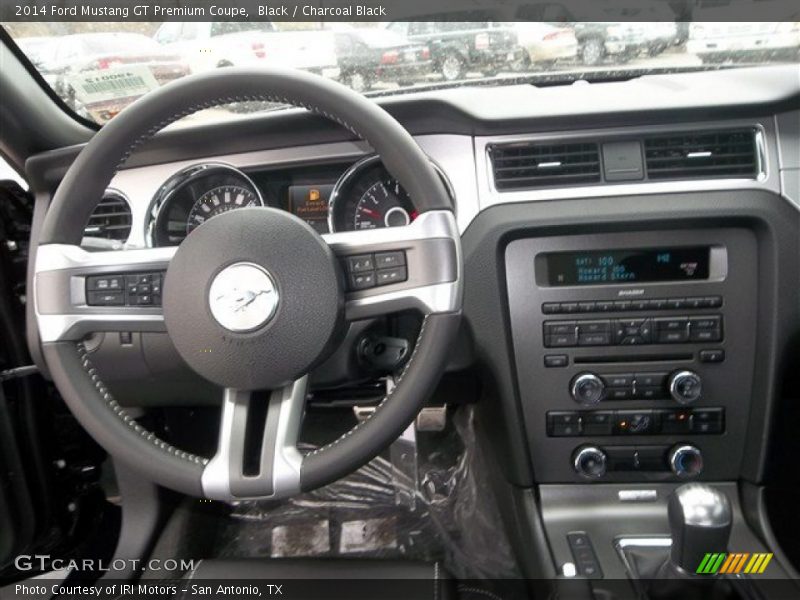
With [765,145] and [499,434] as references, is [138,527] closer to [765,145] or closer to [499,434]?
[499,434]

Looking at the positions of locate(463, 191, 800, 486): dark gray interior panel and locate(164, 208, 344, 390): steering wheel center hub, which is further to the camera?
locate(463, 191, 800, 486): dark gray interior panel

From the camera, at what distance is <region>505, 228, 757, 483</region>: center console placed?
1.48m

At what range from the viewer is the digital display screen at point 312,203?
1527mm

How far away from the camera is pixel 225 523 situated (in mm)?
2027

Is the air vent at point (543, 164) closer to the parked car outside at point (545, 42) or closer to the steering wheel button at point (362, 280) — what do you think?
the parked car outside at point (545, 42)

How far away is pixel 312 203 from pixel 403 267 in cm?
55

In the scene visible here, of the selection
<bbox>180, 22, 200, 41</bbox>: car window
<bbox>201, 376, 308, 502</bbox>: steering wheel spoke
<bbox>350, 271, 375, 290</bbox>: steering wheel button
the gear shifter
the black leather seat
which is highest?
<bbox>180, 22, 200, 41</bbox>: car window

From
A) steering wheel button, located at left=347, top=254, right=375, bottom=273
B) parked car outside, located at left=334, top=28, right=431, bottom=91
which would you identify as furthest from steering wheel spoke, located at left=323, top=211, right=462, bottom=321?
parked car outside, located at left=334, top=28, right=431, bottom=91

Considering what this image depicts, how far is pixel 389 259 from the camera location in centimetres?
107

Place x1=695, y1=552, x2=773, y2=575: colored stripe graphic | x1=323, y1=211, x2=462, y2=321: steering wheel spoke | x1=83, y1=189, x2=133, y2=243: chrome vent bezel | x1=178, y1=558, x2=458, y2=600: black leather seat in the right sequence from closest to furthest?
x1=323, y1=211, x2=462, y2=321: steering wheel spoke < x1=178, y1=558, x2=458, y2=600: black leather seat < x1=695, y1=552, x2=773, y2=575: colored stripe graphic < x1=83, y1=189, x2=133, y2=243: chrome vent bezel

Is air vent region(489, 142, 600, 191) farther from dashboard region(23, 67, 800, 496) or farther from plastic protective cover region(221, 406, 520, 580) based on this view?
plastic protective cover region(221, 406, 520, 580)

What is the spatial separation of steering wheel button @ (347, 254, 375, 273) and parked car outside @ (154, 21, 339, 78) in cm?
58

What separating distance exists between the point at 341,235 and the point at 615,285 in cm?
69

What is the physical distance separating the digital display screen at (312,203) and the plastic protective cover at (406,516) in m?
0.66
